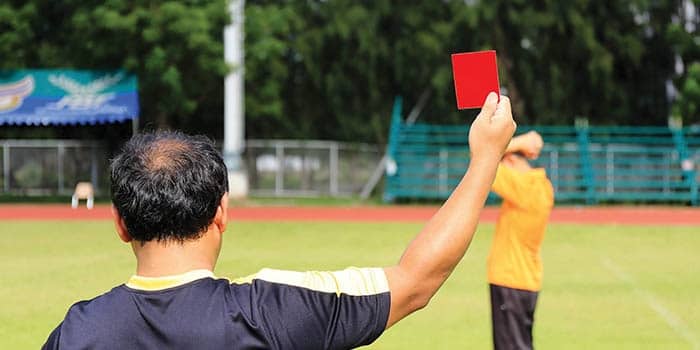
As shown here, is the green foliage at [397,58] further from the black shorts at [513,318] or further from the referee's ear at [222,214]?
the referee's ear at [222,214]

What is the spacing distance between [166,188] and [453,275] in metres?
11.6

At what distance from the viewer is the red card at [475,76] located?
2.35 metres

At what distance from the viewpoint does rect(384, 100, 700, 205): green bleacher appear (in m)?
31.2

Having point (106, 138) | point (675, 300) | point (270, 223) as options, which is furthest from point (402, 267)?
point (106, 138)

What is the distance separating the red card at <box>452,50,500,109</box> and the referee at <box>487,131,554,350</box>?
15.5 feet

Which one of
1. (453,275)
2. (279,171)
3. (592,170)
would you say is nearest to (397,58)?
(279,171)

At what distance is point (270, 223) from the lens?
2261 centimetres

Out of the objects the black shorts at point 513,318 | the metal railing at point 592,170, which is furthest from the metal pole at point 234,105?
the black shorts at point 513,318

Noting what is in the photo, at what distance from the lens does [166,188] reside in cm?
225

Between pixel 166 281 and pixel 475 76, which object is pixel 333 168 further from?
pixel 166 281

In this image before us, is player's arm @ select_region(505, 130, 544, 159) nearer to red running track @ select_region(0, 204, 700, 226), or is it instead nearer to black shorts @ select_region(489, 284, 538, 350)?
black shorts @ select_region(489, 284, 538, 350)

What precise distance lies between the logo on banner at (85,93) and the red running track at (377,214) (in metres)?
3.03

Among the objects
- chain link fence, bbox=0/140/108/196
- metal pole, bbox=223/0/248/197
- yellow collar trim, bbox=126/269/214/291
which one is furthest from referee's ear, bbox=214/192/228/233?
chain link fence, bbox=0/140/108/196

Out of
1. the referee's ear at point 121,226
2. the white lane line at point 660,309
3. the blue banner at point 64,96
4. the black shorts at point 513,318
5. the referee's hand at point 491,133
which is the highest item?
the blue banner at point 64,96
